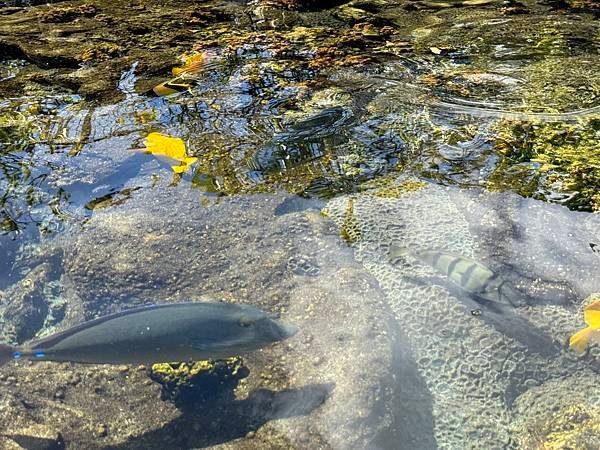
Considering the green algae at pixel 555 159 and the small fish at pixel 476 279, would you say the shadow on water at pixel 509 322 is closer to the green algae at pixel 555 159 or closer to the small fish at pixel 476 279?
the small fish at pixel 476 279

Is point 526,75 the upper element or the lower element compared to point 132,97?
lower

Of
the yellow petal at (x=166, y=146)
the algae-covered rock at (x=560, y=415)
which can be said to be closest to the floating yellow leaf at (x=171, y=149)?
the yellow petal at (x=166, y=146)

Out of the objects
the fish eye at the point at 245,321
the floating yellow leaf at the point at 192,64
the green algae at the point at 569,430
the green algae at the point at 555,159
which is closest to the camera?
the green algae at the point at 569,430

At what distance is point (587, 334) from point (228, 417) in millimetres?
1418

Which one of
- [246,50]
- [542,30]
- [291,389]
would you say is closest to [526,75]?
[542,30]

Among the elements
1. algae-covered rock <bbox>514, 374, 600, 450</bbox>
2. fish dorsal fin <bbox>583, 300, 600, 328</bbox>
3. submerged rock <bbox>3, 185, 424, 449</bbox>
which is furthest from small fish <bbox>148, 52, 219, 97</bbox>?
algae-covered rock <bbox>514, 374, 600, 450</bbox>

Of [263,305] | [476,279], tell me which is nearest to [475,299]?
[476,279]

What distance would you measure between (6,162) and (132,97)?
4.04 ft

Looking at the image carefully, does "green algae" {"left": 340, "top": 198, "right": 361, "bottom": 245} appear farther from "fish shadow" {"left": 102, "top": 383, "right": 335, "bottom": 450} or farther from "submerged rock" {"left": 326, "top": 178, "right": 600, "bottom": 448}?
"fish shadow" {"left": 102, "top": 383, "right": 335, "bottom": 450}

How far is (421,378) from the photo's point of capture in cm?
207

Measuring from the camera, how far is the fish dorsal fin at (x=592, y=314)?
85.4 inches

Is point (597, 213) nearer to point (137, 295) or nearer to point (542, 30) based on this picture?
point (137, 295)

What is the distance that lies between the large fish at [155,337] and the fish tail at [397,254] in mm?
818

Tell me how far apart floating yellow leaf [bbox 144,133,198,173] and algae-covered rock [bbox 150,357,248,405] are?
1.45 meters
